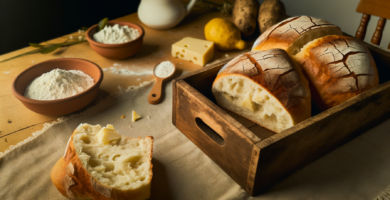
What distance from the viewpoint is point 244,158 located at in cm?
75

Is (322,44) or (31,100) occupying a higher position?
(322,44)

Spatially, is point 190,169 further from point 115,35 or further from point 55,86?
point 115,35

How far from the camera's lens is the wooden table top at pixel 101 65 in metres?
1.02

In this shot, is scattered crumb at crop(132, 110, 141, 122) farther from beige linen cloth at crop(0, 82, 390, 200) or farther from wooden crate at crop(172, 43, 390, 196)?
wooden crate at crop(172, 43, 390, 196)

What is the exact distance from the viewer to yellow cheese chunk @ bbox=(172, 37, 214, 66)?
143 centimetres

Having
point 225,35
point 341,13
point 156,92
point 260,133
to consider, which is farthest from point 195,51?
point 341,13

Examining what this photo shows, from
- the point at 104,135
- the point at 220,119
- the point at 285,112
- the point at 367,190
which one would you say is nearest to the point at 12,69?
the point at 104,135

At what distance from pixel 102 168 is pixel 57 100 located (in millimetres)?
368

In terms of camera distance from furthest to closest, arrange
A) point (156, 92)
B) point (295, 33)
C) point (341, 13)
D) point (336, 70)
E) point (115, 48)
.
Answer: point (341, 13)
point (115, 48)
point (156, 92)
point (295, 33)
point (336, 70)

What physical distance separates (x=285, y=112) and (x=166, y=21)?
114cm

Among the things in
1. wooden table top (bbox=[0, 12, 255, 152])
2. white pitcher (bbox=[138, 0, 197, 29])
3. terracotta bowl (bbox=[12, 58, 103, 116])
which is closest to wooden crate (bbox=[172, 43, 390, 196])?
terracotta bowl (bbox=[12, 58, 103, 116])

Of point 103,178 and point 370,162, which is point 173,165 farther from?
point 370,162

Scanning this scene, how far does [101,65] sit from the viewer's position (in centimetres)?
142

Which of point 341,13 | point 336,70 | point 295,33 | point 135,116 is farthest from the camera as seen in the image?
point 341,13
